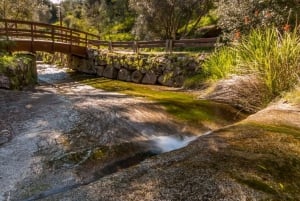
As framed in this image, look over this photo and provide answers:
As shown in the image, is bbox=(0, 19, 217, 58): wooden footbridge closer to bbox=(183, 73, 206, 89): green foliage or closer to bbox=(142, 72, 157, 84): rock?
bbox=(142, 72, 157, 84): rock

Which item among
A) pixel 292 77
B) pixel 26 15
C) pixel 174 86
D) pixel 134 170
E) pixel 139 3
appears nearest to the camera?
pixel 134 170

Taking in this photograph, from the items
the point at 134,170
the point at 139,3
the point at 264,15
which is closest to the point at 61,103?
the point at 134,170

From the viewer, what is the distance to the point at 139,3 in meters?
19.4

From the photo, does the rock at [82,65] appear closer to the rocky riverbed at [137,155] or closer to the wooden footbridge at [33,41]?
the wooden footbridge at [33,41]

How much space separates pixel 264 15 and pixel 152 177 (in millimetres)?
9067

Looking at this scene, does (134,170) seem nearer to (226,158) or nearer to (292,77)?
(226,158)

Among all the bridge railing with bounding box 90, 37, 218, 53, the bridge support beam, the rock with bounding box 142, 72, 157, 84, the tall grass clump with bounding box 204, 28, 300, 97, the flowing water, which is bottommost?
the flowing water

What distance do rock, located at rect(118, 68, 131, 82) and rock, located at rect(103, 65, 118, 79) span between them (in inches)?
17.0

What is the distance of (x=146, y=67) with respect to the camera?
15.8m

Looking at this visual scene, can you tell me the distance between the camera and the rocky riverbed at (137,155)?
3.22 meters

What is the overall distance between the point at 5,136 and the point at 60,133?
902mm

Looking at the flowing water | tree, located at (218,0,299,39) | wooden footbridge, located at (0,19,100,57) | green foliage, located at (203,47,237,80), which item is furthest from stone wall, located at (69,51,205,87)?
the flowing water

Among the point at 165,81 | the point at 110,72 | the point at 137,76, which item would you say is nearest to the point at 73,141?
the point at 165,81

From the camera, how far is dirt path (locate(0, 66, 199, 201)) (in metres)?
4.12
